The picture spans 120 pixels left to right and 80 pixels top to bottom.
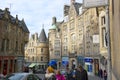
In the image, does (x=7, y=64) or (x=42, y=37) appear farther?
(x=42, y=37)

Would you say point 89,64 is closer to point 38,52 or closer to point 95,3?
point 38,52

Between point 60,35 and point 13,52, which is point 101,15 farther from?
point 60,35

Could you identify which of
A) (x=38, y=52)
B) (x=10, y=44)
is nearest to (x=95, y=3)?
(x=10, y=44)

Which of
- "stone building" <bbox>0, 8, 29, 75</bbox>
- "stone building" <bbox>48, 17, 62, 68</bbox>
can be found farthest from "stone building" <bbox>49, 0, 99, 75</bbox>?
"stone building" <bbox>0, 8, 29, 75</bbox>

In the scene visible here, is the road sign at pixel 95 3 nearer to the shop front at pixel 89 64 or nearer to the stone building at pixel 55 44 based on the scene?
the shop front at pixel 89 64

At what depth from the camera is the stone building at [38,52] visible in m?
84.6

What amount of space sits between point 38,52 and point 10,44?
1768 inches

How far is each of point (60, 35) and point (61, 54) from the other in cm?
542

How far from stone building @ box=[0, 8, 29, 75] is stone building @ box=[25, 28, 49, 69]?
36.2m

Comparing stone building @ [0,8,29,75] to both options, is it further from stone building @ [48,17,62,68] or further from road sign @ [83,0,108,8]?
road sign @ [83,0,108,8]

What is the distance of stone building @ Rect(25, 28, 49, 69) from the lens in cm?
8456

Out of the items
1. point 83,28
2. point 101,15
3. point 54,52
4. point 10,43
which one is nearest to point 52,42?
point 54,52

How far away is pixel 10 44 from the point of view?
4106cm

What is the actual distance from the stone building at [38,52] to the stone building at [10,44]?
36.2m
